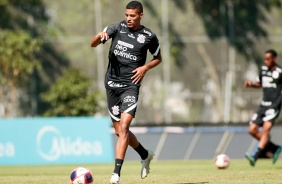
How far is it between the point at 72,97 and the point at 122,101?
16478mm

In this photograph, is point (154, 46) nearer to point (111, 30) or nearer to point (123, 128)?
point (111, 30)

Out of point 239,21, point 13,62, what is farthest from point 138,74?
point 239,21

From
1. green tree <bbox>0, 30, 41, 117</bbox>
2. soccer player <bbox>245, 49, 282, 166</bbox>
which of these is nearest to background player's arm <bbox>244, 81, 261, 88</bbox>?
soccer player <bbox>245, 49, 282, 166</bbox>

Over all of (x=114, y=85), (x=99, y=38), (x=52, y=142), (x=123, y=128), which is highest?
(x=99, y=38)

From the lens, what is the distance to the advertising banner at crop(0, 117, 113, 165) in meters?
22.4

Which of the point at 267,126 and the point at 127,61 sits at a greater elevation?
the point at 127,61

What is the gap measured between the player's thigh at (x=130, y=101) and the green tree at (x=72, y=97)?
16.2m

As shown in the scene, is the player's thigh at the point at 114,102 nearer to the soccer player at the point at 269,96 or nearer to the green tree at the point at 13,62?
the soccer player at the point at 269,96

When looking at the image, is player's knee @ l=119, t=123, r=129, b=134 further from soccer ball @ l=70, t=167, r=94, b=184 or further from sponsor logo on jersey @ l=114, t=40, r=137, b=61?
sponsor logo on jersey @ l=114, t=40, r=137, b=61

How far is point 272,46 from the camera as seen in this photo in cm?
3162

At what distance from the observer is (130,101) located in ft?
40.1

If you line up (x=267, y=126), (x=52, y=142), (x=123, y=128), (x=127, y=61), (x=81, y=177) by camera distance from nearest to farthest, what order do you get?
(x=81, y=177) → (x=123, y=128) → (x=127, y=61) → (x=267, y=126) → (x=52, y=142)

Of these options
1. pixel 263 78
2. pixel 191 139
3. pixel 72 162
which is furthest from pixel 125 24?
pixel 191 139

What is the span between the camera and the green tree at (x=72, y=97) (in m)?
28.6
